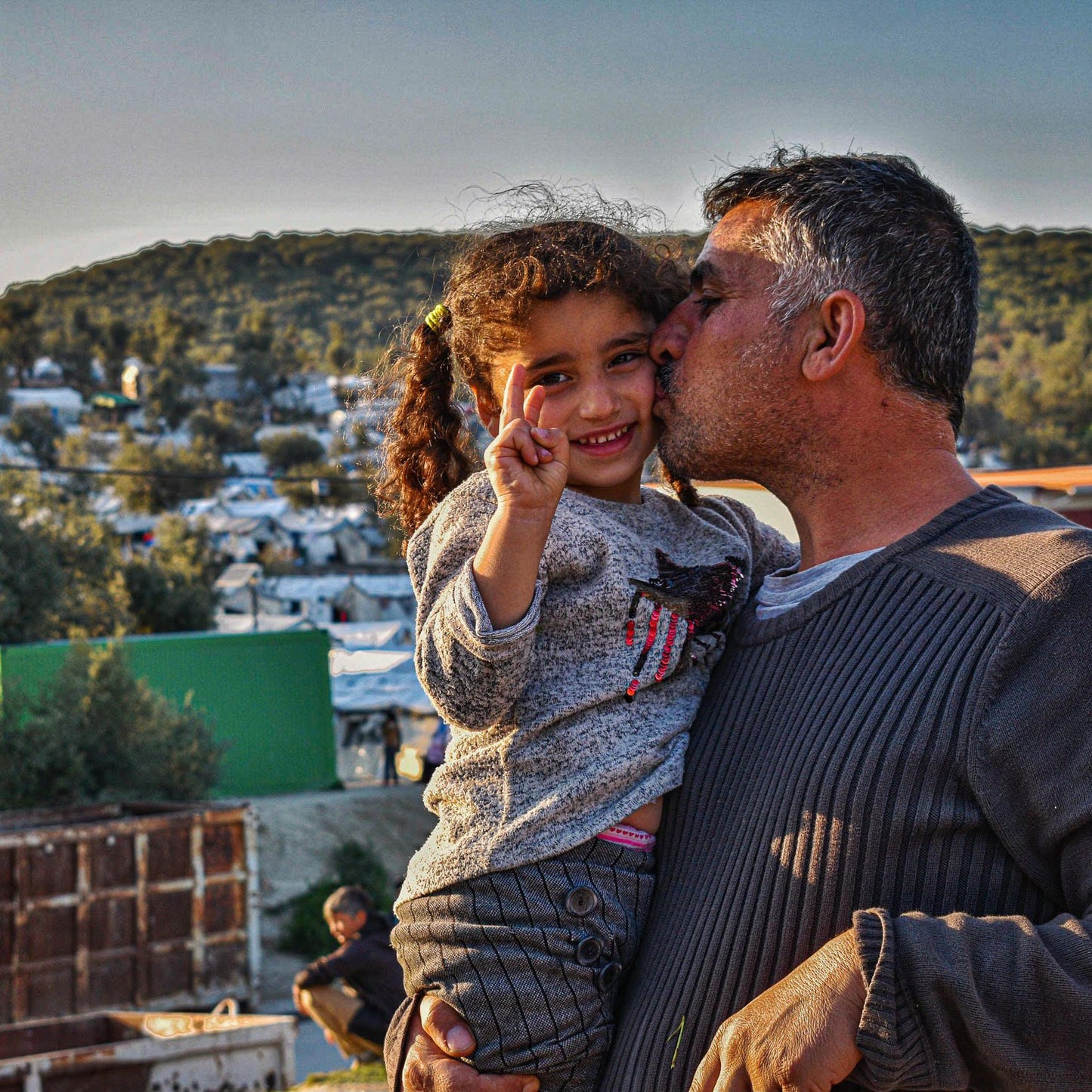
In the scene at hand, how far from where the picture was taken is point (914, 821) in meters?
1.92

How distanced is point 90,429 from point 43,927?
65116 millimetres

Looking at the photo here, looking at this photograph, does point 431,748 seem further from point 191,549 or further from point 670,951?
point 191,549

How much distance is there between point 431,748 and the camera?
17562 mm

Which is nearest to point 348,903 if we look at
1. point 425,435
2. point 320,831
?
point 425,435

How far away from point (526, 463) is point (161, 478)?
204 ft

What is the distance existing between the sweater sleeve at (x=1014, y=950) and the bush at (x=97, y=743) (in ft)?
53.5

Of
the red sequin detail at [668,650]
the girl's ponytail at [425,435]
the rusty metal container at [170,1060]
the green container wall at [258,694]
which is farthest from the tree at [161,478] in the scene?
the red sequin detail at [668,650]

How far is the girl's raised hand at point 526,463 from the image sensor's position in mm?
2125

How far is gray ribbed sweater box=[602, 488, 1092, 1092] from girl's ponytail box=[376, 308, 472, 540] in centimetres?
86

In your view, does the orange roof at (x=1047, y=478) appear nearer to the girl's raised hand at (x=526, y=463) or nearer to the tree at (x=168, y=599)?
the girl's raised hand at (x=526, y=463)

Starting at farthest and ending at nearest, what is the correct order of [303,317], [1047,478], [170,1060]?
[303,317] < [1047,478] < [170,1060]

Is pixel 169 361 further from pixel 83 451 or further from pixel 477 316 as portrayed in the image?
pixel 477 316

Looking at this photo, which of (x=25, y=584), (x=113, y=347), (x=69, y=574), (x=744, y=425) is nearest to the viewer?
(x=744, y=425)

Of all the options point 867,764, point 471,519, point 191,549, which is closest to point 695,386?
point 471,519
